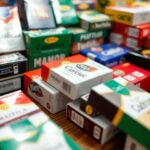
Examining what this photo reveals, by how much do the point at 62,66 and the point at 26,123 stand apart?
10.0 inches

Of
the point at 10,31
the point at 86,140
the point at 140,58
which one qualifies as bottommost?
the point at 86,140

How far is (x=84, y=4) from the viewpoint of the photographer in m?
1.30

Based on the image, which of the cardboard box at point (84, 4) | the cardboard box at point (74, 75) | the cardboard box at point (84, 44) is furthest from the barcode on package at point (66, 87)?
the cardboard box at point (84, 4)

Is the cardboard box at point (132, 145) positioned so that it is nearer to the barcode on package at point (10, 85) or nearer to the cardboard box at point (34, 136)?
the cardboard box at point (34, 136)

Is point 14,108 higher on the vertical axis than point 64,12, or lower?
lower

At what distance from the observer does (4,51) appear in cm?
93

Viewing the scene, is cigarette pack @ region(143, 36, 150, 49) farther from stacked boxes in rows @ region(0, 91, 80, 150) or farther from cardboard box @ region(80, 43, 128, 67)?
stacked boxes in rows @ region(0, 91, 80, 150)

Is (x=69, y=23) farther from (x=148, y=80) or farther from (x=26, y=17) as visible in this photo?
(x=148, y=80)

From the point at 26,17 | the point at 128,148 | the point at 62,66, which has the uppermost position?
the point at 26,17

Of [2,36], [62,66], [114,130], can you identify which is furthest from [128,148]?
[2,36]

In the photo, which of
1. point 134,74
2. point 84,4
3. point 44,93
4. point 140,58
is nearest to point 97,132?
point 44,93

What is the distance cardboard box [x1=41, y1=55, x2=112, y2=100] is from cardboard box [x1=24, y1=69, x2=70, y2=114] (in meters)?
0.02

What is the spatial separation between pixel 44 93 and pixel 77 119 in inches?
5.9

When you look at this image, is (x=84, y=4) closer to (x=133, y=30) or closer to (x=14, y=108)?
(x=133, y=30)
